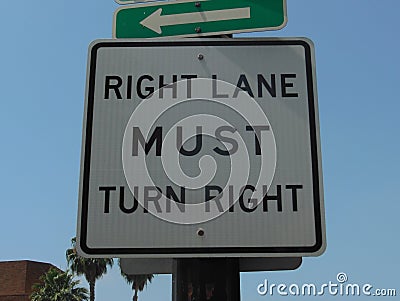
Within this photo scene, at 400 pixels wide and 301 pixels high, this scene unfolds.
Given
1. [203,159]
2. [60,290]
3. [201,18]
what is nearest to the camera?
[203,159]

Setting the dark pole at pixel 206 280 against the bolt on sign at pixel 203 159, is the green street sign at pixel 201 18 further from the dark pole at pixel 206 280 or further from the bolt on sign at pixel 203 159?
the dark pole at pixel 206 280

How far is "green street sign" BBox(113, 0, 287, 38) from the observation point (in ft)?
5.72

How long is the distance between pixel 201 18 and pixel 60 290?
2691 cm

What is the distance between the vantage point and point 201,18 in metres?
1.76

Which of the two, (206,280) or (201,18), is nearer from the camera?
(206,280)

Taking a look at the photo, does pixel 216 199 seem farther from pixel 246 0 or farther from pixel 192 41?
pixel 246 0

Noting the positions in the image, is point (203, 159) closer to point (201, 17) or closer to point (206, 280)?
point (206, 280)

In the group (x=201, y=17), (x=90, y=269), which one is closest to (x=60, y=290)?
(x=90, y=269)

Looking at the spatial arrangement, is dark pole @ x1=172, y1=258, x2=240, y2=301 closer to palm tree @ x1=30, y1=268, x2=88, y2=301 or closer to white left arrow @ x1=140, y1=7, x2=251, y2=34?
white left arrow @ x1=140, y1=7, x2=251, y2=34

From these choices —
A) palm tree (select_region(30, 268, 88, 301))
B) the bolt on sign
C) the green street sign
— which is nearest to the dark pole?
the bolt on sign

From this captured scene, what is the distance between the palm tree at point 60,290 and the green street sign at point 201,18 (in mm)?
26348

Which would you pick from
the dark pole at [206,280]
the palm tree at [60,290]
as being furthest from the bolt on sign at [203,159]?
the palm tree at [60,290]

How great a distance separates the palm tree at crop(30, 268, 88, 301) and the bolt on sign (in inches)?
1046

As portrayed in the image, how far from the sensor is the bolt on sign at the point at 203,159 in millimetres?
1368
